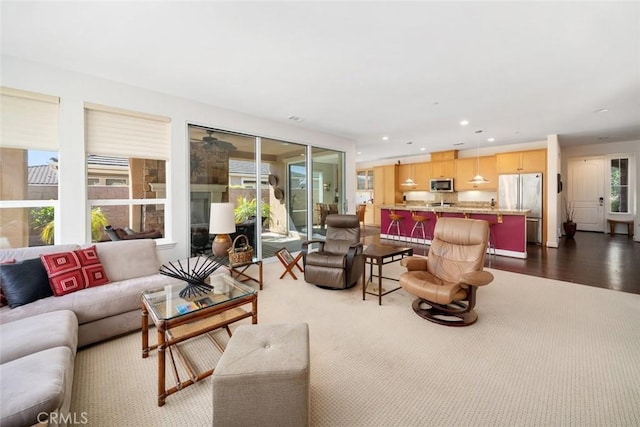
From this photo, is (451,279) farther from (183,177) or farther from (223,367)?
(183,177)

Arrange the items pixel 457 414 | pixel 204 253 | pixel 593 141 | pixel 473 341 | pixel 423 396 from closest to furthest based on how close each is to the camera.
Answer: pixel 457 414 < pixel 423 396 < pixel 473 341 < pixel 204 253 < pixel 593 141

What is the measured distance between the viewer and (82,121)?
301 centimetres

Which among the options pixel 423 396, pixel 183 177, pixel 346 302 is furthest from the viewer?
pixel 183 177

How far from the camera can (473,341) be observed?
2.31 meters

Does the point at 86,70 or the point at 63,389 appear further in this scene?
the point at 86,70

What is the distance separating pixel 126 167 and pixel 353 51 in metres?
3.14

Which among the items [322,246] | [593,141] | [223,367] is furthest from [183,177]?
[593,141]

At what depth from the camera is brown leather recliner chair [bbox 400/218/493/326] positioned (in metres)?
2.54

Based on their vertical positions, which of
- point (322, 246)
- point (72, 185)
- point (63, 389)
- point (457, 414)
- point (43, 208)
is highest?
point (72, 185)

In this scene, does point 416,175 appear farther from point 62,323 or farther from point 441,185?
point 62,323

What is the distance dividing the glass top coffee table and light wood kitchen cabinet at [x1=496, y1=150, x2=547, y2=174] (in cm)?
751

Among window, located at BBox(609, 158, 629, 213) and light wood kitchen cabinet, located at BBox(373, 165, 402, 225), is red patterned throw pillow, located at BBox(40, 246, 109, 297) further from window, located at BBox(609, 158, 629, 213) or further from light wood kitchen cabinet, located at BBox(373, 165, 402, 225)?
window, located at BBox(609, 158, 629, 213)

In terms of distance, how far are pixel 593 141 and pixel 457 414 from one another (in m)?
9.20

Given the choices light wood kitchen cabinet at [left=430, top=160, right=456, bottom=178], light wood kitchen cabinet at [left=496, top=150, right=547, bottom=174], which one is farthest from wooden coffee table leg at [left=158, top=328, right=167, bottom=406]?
light wood kitchen cabinet at [left=430, top=160, right=456, bottom=178]
